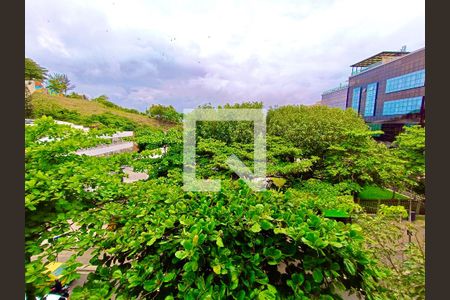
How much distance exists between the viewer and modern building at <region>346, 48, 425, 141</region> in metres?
17.3

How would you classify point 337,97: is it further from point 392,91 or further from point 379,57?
point 392,91

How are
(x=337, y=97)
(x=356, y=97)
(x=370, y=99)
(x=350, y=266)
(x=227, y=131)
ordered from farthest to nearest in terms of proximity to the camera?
(x=337, y=97)
(x=356, y=97)
(x=370, y=99)
(x=227, y=131)
(x=350, y=266)

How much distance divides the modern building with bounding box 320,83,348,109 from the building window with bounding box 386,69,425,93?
351 inches

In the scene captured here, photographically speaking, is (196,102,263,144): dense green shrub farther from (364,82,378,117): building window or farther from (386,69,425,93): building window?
(364,82,378,117): building window

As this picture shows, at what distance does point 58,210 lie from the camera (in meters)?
1.60

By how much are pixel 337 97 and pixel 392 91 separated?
12.0 meters

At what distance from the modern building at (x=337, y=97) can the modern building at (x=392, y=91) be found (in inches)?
126

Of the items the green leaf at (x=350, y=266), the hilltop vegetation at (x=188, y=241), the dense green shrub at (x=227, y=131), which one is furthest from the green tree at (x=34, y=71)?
the green leaf at (x=350, y=266)

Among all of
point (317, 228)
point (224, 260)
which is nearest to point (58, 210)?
point (224, 260)

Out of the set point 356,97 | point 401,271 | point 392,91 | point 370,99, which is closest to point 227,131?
point 401,271

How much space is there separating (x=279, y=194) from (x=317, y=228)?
22.1 inches

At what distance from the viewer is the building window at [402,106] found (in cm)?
1702

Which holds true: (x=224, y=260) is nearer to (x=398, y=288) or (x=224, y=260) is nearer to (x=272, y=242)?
(x=272, y=242)

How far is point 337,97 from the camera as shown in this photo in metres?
31.7
